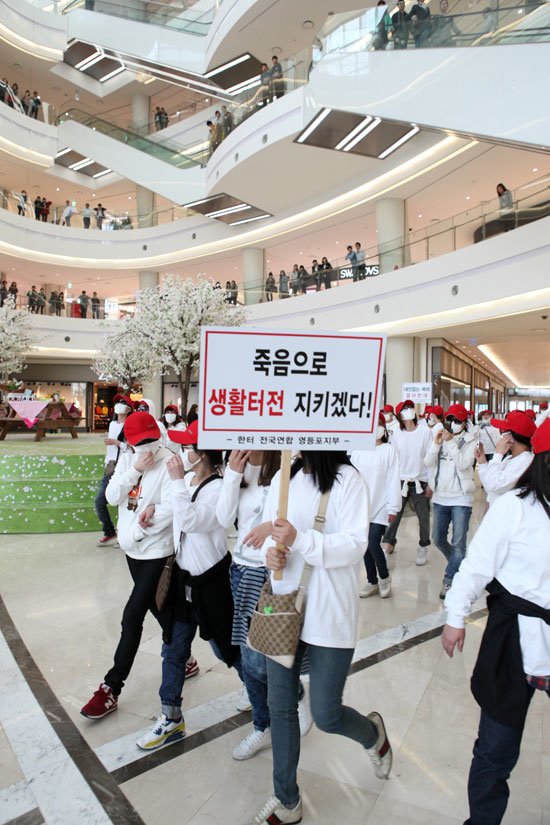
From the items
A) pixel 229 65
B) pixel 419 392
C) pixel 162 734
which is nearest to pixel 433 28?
pixel 419 392

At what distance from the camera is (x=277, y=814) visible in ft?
6.83

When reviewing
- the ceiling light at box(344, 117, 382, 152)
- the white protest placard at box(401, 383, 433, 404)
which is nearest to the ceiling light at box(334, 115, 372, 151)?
the ceiling light at box(344, 117, 382, 152)

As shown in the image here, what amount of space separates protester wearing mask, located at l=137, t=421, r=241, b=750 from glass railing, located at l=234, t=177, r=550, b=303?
37.6 feet

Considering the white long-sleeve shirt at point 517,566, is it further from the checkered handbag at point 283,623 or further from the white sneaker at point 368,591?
the white sneaker at point 368,591

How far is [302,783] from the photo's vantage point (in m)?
2.35

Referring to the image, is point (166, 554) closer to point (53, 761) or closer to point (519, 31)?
point (53, 761)

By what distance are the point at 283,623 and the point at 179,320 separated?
315 inches

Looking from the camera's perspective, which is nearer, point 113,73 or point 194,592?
point 194,592

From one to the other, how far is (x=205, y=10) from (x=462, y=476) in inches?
944

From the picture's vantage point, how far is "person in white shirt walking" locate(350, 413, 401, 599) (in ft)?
14.8

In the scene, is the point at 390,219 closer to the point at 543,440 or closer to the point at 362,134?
the point at 362,134

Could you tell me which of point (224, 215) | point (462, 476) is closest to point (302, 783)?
point (462, 476)

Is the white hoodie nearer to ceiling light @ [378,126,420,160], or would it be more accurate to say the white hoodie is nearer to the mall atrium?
the mall atrium

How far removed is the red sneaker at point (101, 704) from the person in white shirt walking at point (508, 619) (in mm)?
1878
